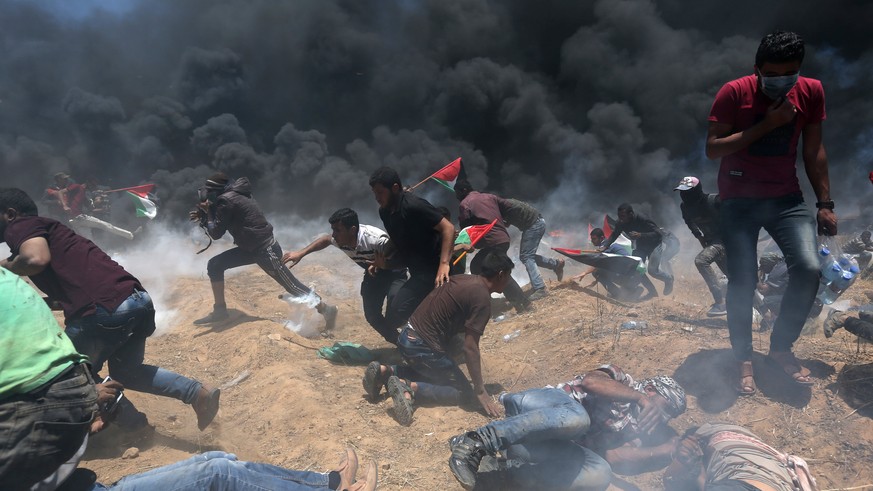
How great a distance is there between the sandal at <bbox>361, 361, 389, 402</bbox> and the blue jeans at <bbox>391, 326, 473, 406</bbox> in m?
0.13

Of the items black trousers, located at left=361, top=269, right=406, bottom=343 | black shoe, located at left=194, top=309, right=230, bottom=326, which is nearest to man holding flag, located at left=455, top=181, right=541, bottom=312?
black trousers, located at left=361, top=269, right=406, bottom=343

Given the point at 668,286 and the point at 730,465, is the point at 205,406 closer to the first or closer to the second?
the point at 730,465

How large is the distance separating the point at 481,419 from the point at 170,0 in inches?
756

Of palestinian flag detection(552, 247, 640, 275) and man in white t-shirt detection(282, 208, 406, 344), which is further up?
man in white t-shirt detection(282, 208, 406, 344)

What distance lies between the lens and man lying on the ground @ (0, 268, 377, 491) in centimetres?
175

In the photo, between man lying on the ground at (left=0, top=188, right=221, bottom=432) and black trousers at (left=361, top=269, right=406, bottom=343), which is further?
black trousers at (left=361, top=269, right=406, bottom=343)

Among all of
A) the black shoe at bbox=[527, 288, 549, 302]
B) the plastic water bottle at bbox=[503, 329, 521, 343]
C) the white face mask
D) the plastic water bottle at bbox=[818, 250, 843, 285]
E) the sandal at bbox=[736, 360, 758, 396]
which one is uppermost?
the white face mask

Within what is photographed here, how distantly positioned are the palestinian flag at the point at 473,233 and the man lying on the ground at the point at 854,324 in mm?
3457

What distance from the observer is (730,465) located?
265cm

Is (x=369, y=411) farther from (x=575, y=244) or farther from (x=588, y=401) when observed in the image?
(x=575, y=244)

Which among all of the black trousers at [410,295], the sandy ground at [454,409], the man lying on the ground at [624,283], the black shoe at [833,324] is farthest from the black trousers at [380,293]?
the man lying on the ground at [624,283]

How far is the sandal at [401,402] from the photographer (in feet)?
12.4

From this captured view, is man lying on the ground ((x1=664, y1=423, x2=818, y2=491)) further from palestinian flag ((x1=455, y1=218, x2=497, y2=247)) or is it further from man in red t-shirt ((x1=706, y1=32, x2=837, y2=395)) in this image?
palestinian flag ((x1=455, y1=218, x2=497, y2=247))

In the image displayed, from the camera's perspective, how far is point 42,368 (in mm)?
1831
